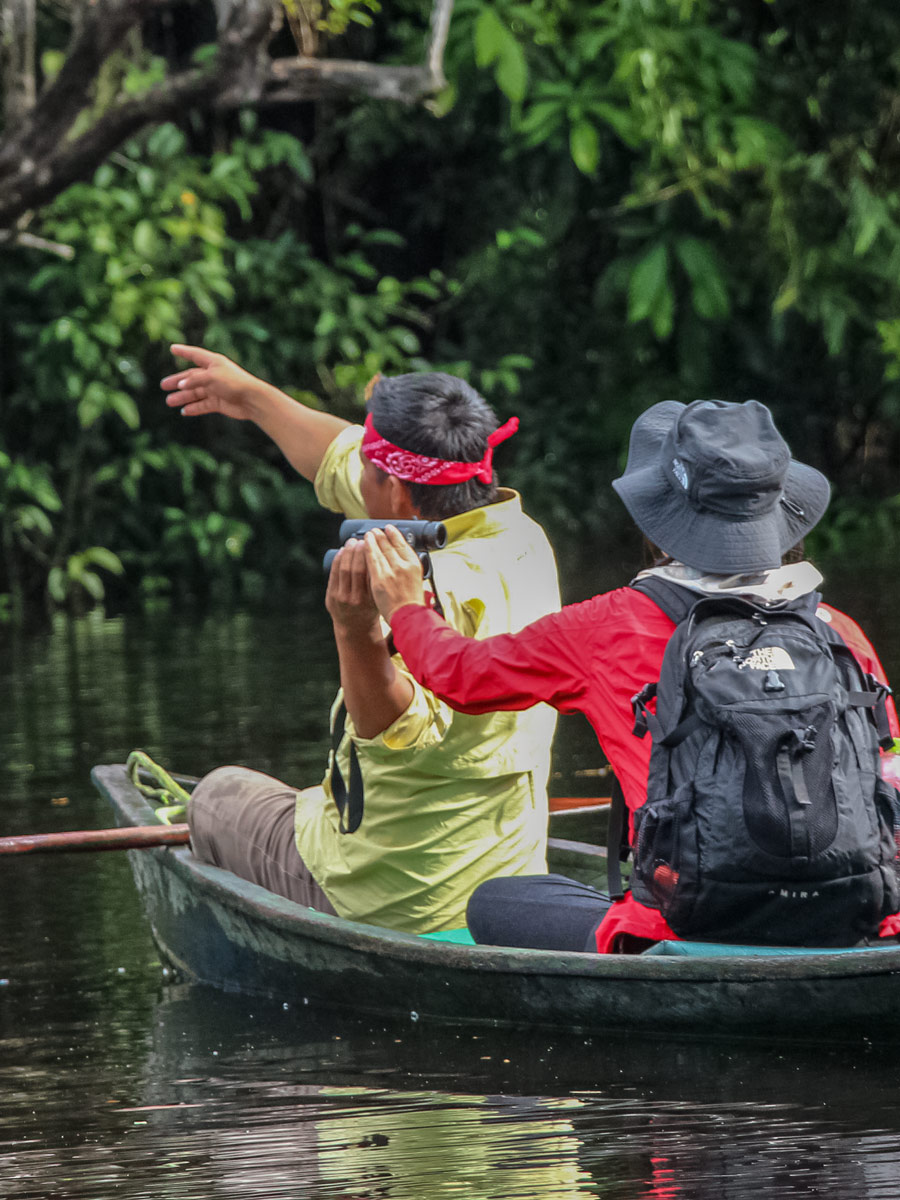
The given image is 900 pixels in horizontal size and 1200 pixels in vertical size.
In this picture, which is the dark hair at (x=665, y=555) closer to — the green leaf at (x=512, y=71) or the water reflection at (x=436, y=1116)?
the water reflection at (x=436, y=1116)

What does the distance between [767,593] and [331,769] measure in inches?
36.8

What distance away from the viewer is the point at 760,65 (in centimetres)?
1166

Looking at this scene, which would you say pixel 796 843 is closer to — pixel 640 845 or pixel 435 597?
pixel 640 845

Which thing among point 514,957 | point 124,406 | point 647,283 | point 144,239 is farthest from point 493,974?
point 144,239

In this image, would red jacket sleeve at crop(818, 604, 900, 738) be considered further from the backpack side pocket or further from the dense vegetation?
the dense vegetation

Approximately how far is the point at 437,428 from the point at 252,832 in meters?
0.97

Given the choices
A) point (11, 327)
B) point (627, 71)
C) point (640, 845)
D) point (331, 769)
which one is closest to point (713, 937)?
point (640, 845)

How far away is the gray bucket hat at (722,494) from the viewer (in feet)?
9.46

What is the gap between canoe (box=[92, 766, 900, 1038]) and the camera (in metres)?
3.06

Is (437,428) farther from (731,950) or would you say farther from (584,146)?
(584,146)

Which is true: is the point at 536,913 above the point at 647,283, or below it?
below

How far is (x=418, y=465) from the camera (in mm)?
3377

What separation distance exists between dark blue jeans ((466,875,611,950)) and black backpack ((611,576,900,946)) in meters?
0.42

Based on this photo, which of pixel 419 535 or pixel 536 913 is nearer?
pixel 419 535
